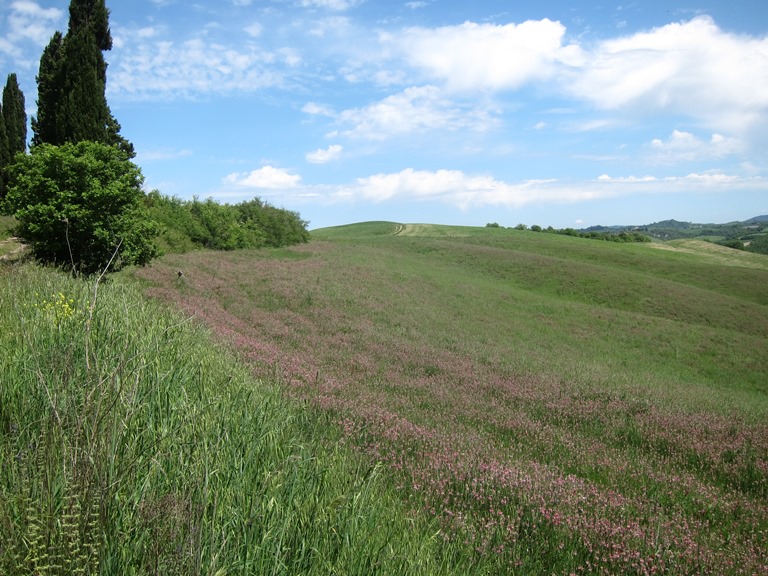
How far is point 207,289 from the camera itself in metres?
18.1

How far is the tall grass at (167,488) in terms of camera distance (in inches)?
97.5

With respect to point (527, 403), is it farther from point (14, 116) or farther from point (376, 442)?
point (14, 116)

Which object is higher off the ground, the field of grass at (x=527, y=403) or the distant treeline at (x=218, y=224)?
the distant treeline at (x=218, y=224)

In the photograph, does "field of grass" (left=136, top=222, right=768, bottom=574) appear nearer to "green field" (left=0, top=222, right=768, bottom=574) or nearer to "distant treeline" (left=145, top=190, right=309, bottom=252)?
"green field" (left=0, top=222, right=768, bottom=574)

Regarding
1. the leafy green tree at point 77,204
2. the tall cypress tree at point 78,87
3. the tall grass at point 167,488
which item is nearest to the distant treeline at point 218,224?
the tall cypress tree at point 78,87

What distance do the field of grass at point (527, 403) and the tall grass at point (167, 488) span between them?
1140 mm

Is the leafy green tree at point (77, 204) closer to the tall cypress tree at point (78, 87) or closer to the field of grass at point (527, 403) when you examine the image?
the field of grass at point (527, 403)

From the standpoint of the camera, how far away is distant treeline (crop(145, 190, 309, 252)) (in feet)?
113

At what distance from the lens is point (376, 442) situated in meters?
6.59

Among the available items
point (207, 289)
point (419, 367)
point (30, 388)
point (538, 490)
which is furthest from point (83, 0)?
point (538, 490)

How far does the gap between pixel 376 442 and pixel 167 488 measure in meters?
3.65

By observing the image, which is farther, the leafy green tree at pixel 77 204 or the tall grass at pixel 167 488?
the leafy green tree at pixel 77 204

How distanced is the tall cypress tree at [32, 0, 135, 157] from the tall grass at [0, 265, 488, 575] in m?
25.0

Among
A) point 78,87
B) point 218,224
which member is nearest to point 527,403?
point 78,87
